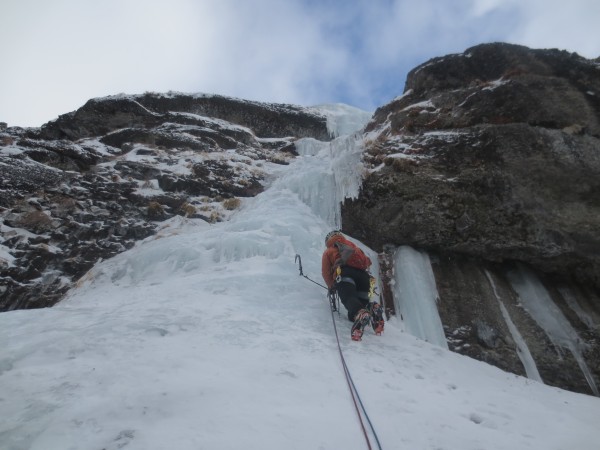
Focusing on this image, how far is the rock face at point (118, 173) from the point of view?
9.27 m

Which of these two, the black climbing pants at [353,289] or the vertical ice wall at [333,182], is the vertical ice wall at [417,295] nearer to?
the black climbing pants at [353,289]

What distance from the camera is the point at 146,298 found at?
5379mm

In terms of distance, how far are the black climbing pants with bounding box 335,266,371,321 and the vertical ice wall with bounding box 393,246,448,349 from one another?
1.37 m

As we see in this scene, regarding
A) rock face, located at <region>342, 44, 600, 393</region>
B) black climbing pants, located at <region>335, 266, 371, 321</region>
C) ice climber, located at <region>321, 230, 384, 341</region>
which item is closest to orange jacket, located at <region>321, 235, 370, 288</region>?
ice climber, located at <region>321, 230, 384, 341</region>

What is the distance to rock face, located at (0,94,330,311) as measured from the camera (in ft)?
30.4

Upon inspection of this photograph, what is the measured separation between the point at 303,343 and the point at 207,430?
2.02 meters

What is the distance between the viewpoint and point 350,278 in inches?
213

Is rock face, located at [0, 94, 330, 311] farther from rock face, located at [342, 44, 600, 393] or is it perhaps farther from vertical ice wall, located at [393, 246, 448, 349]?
vertical ice wall, located at [393, 246, 448, 349]

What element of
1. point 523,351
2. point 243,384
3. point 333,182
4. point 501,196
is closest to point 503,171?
point 501,196

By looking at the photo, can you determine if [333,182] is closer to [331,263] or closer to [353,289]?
[331,263]

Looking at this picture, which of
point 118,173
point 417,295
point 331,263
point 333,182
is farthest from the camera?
point 118,173

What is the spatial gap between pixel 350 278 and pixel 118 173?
10.9 m

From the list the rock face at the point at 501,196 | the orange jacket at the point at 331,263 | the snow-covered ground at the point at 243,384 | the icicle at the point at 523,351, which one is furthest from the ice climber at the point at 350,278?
the icicle at the point at 523,351

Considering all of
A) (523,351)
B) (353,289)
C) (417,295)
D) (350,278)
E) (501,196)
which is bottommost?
(523,351)
